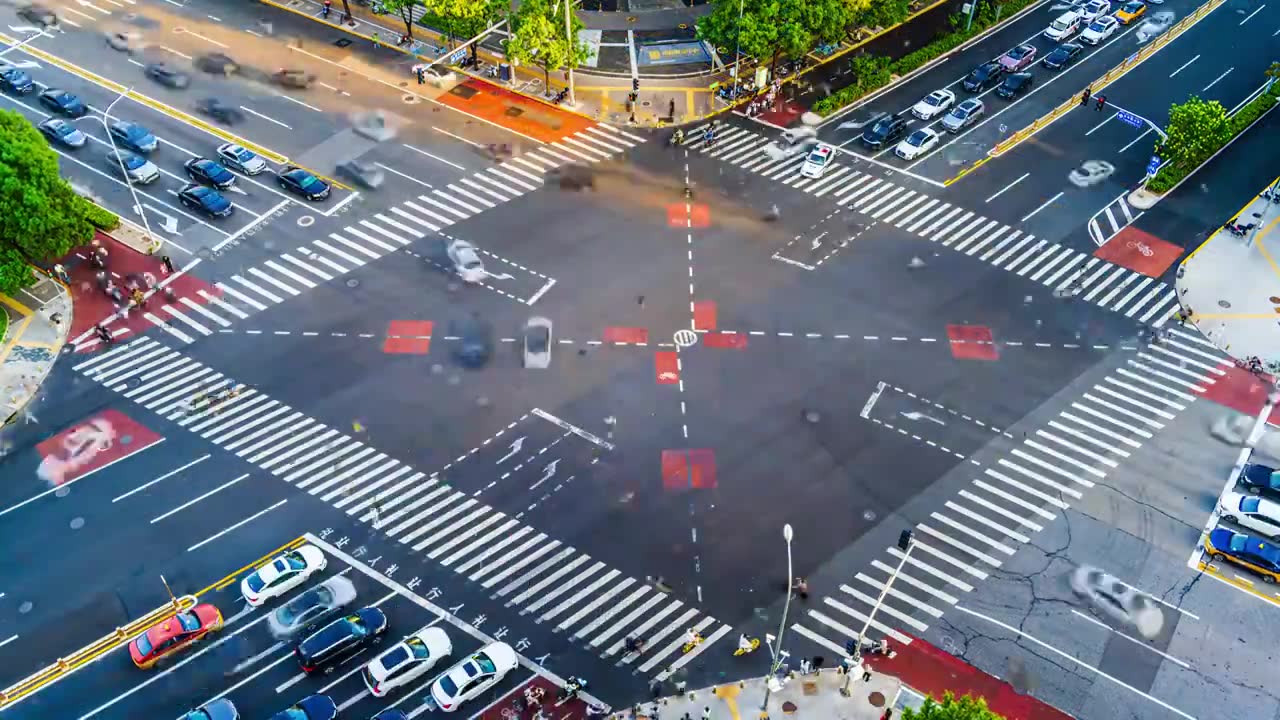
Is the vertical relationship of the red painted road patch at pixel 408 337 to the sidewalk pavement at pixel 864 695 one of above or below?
above

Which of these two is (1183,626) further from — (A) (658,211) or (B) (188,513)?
(B) (188,513)

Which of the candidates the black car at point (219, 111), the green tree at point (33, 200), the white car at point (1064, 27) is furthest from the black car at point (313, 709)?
the white car at point (1064, 27)

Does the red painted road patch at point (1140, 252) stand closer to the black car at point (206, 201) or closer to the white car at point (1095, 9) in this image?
the white car at point (1095, 9)

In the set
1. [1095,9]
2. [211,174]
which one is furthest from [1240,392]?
[211,174]

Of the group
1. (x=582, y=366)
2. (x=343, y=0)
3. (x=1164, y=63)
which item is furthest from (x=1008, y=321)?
(x=343, y=0)

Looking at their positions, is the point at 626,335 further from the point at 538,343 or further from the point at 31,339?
the point at 31,339

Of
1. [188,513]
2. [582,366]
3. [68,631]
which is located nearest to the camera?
[68,631]
